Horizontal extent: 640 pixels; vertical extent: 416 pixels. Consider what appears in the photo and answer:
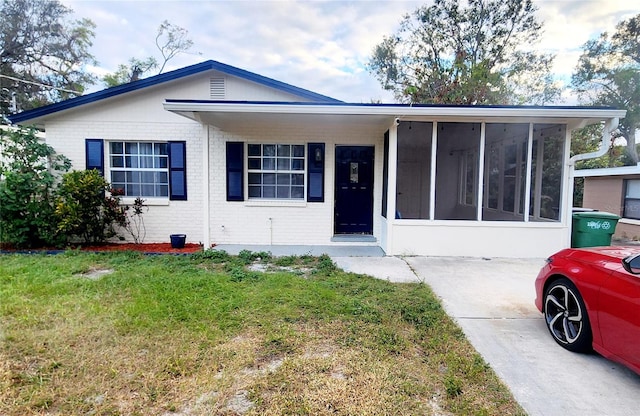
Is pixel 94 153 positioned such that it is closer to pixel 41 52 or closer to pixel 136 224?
pixel 136 224

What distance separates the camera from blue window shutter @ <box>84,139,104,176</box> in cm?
770

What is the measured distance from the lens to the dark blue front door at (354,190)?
7.86m

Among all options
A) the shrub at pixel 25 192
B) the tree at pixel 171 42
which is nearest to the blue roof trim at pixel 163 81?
the shrub at pixel 25 192

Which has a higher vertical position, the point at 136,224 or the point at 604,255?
the point at 604,255

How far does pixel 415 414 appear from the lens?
2.23 meters

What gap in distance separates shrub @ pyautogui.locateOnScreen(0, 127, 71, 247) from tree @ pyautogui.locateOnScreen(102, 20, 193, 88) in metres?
19.6

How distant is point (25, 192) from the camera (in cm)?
693

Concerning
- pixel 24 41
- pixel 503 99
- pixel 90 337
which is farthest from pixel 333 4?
pixel 24 41

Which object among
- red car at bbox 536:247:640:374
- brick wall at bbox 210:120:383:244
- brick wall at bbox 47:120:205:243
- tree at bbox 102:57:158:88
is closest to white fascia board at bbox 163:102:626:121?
brick wall at bbox 210:120:383:244

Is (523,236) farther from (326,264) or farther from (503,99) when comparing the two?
(503,99)

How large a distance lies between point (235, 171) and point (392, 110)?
3.57 metres

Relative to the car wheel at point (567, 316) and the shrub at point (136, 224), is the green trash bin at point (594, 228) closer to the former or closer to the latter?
the car wheel at point (567, 316)

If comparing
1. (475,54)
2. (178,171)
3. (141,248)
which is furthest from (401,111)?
(475,54)

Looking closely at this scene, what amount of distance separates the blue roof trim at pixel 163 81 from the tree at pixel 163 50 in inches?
750
